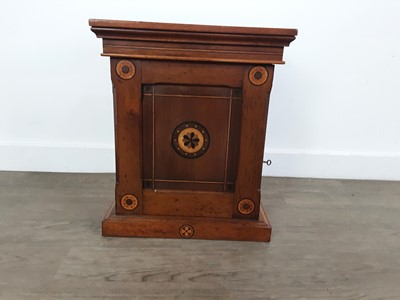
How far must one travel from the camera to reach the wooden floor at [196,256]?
1063 millimetres

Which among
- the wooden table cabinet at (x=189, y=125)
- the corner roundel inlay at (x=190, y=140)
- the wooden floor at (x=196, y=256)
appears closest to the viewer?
the wooden floor at (x=196, y=256)

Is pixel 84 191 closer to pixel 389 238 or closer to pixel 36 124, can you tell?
pixel 36 124

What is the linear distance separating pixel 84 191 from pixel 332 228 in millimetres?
1236

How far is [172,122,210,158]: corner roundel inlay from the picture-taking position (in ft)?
4.25

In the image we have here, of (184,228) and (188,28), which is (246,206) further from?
(188,28)

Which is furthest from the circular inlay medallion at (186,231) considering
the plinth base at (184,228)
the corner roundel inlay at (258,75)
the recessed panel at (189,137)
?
Answer: the corner roundel inlay at (258,75)

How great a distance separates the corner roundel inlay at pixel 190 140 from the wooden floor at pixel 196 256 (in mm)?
355

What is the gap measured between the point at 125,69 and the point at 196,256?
72 cm

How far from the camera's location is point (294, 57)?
6.43 ft

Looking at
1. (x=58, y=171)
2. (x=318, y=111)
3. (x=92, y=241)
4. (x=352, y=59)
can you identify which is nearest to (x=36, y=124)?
(x=58, y=171)

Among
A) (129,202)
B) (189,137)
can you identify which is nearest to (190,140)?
(189,137)

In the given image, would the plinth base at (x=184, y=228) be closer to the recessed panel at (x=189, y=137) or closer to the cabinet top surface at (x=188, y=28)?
the recessed panel at (x=189, y=137)

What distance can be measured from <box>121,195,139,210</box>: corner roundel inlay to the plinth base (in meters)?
0.04

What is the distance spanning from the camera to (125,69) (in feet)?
3.99
